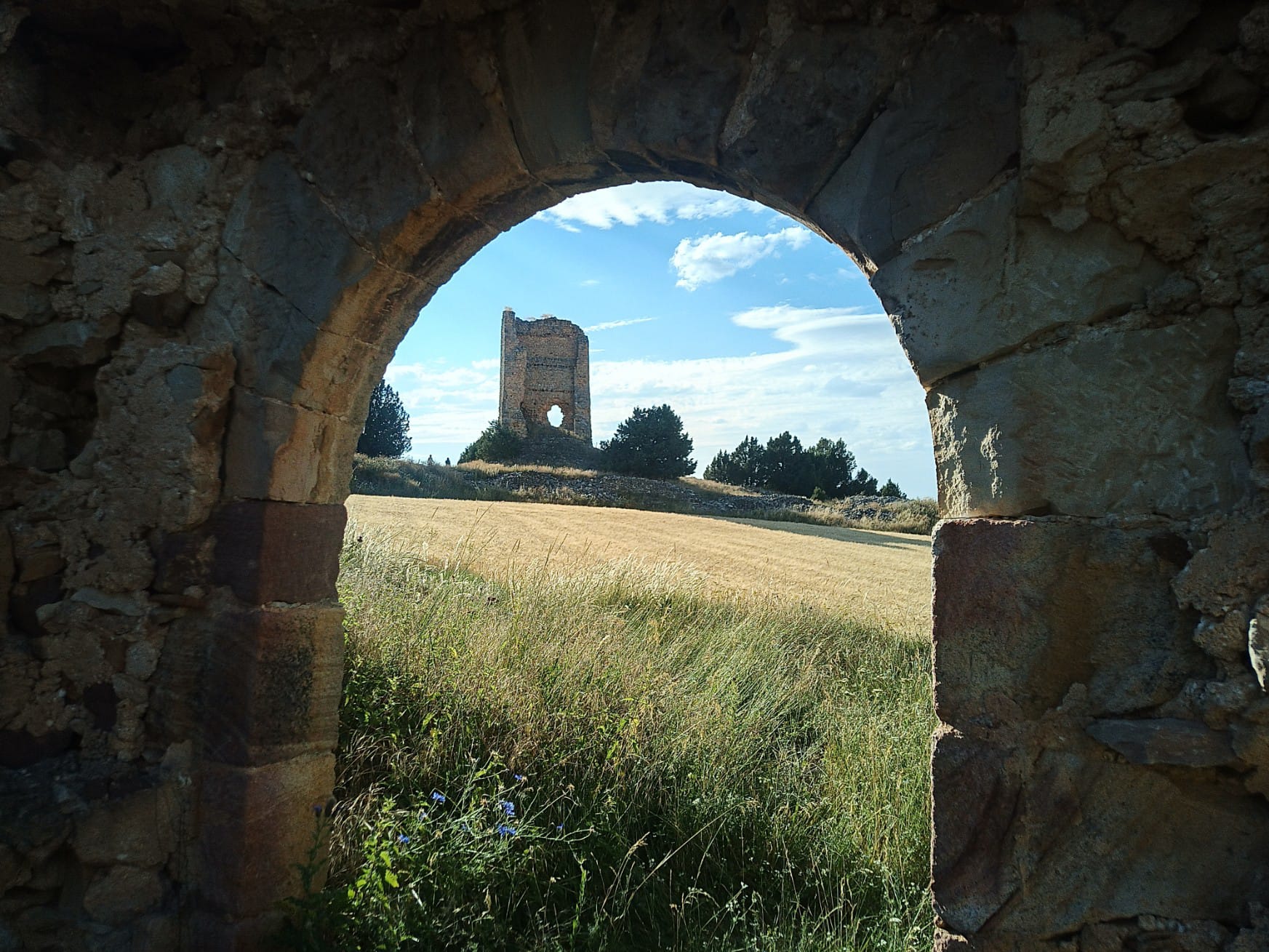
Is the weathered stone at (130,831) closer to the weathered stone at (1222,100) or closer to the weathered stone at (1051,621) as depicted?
the weathered stone at (1051,621)

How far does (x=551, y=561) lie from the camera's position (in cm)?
707

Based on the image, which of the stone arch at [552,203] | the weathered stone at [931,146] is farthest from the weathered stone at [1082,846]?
the weathered stone at [931,146]

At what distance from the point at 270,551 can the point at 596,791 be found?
1652 millimetres

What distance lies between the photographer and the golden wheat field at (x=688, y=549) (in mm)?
6762

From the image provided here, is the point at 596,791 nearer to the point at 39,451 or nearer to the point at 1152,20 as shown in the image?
the point at 39,451

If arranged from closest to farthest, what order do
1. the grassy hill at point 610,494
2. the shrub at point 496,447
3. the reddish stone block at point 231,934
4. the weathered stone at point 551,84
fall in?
the weathered stone at point 551,84, the reddish stone block at point 231,934, the grassy hill at point 610,494, the shrub at point 496,447

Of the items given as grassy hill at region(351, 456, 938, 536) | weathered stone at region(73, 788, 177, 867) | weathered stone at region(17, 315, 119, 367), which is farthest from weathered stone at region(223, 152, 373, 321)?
grassy hill at region(351, 456, 938, 536)

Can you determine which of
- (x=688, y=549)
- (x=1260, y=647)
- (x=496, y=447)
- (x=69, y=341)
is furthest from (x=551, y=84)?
(x=496, y=447)

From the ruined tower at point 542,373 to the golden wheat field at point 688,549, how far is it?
12.0 m

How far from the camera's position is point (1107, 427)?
1.63 metres

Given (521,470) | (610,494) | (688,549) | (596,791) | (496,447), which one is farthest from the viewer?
(496,447)

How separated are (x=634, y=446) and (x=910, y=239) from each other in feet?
93.7

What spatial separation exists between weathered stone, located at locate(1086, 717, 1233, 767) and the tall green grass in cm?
132

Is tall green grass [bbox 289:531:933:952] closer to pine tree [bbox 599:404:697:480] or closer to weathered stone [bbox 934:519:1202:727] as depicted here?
weathered stone [bbox 934:519:1202:727]
